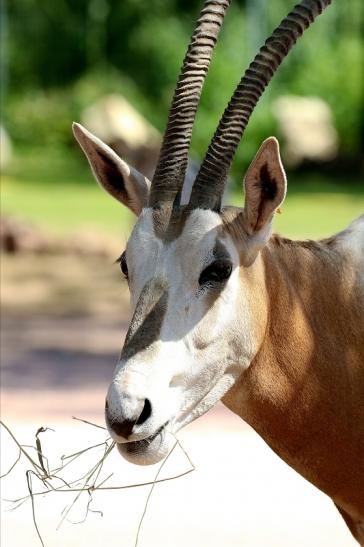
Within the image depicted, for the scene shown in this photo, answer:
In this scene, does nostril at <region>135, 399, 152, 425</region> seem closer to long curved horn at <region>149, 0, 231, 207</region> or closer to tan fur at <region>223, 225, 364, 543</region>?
tan fur at <region>223, 225, 364, 543</region>

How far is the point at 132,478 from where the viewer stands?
8.23 metres

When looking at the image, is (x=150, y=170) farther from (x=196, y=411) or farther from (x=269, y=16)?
(x=269, y=16)

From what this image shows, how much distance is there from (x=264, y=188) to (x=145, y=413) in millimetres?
943

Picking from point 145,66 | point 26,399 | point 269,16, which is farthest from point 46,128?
point 26,399

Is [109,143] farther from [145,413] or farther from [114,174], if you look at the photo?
[145,413]

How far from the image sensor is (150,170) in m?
17.2

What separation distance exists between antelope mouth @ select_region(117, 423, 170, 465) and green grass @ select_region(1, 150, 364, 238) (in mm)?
13661

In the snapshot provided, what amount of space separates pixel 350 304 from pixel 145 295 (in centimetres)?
96

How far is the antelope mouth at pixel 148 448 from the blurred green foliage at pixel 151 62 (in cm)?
2492

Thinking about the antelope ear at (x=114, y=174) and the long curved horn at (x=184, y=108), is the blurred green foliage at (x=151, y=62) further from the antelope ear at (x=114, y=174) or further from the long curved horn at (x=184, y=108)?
the antelope ear at (x=114, y=174)

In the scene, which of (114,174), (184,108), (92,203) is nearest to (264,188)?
(184,108)

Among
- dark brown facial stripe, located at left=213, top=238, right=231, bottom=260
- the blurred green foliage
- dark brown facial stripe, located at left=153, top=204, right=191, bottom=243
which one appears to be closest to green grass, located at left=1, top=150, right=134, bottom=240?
the blurred green foliage

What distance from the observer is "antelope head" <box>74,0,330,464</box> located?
14.6 ft

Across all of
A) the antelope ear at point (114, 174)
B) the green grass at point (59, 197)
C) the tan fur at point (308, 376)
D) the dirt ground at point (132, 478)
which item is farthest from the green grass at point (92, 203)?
the tan fur at point (308, 376)
